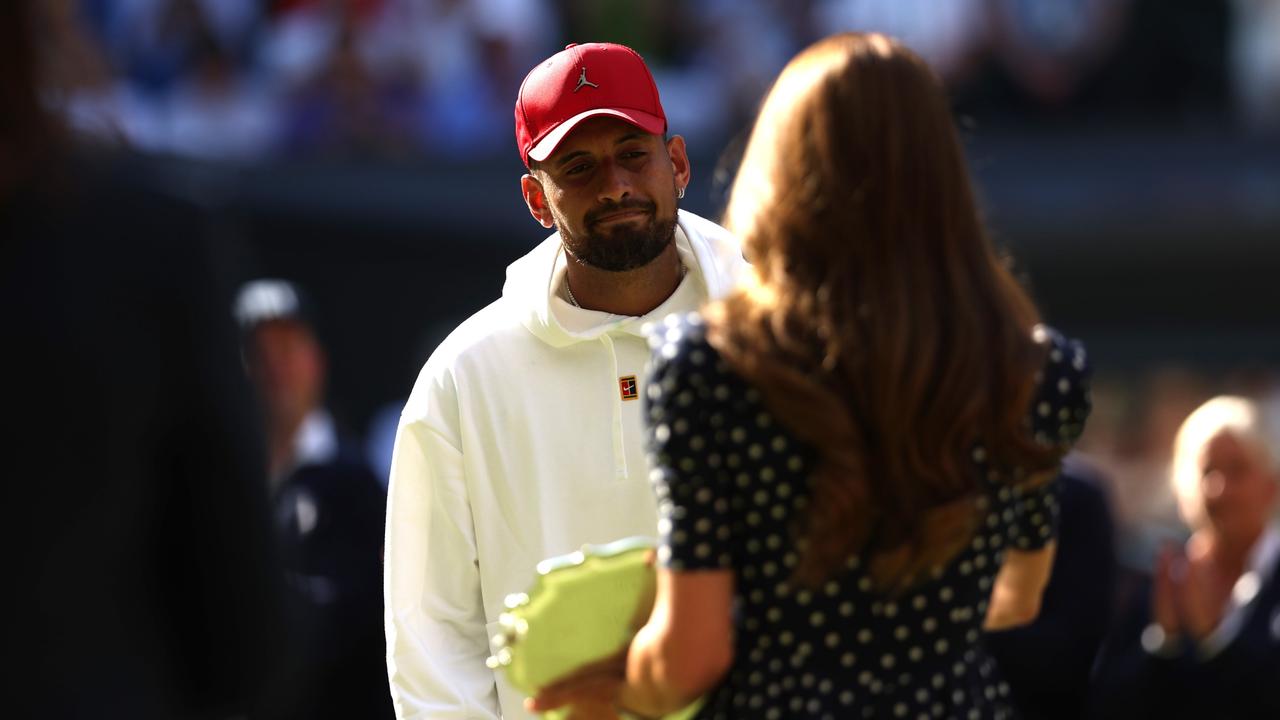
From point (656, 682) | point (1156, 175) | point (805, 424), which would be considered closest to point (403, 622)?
point (656, 682)

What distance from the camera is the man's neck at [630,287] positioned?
307 centimetres

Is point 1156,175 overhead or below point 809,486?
overhead

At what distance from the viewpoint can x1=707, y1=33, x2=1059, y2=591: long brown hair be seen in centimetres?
202

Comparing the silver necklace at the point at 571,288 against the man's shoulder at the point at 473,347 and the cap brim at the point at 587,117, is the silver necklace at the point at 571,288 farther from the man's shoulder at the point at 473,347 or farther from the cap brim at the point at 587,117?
the cap brim at the point at 587,117

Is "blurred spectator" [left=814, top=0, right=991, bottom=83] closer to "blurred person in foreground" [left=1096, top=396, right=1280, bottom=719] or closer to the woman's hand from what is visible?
"blurred person in foreground" [left=1096, top=396, right=1280, bottom=719]

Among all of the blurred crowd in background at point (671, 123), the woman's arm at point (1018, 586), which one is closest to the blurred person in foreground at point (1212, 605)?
the woman's arm at point (1018, 586)

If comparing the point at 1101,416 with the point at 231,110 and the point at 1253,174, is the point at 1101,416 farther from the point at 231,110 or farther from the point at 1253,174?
the point at 231,110

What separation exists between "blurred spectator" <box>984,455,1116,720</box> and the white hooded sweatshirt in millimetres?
2298

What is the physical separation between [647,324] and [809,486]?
1.00 metres

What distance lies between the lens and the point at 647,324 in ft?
9.91

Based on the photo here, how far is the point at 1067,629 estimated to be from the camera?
5.07 meters

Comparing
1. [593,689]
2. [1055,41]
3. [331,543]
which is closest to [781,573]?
[593,689]

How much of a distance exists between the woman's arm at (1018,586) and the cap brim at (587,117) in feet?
3.38

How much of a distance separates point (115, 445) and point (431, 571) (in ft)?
4.50
